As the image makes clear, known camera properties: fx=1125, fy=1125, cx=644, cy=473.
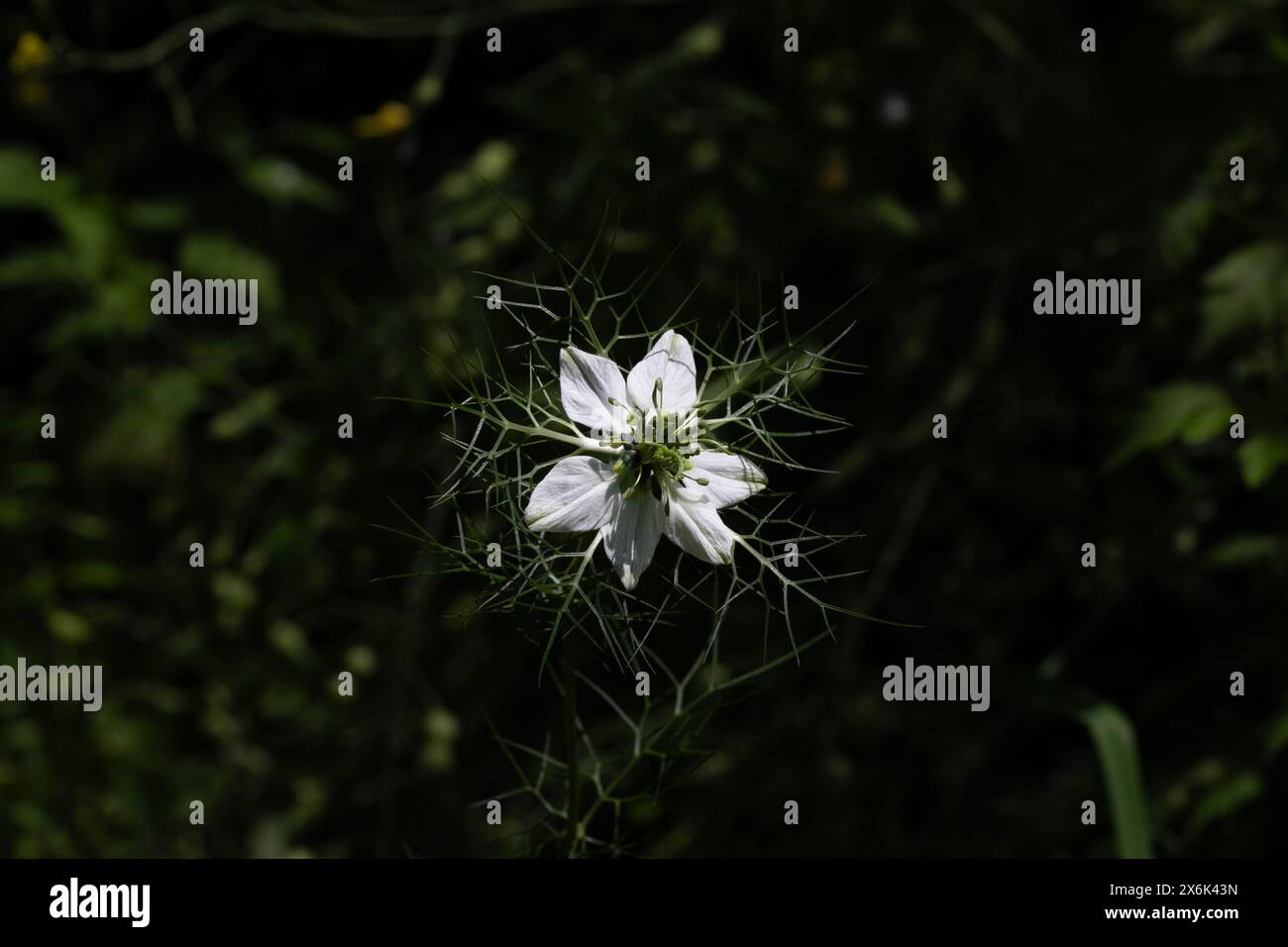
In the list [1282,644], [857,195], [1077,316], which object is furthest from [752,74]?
[1282,644]

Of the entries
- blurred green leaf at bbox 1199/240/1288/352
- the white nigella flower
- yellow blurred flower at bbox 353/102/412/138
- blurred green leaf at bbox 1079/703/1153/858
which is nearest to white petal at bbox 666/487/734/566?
the white nigella flower

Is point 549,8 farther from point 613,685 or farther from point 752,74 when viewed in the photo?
point 613,685

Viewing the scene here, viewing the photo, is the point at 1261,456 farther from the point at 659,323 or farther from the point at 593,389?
the point at 593,389

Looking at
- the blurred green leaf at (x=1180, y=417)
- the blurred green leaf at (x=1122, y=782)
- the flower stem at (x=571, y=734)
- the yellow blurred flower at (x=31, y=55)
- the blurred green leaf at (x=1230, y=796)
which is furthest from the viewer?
the yellow blurred flower at (x=31, y=55)

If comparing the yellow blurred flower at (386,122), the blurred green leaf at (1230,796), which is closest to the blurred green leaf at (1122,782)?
the blurred green leaf at (1230,796)

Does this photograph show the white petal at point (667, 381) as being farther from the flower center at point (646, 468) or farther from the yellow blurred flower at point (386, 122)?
the yellow blurred flower at point (386, 122)

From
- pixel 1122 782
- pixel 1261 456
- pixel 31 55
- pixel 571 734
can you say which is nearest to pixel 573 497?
pixel 571 734
